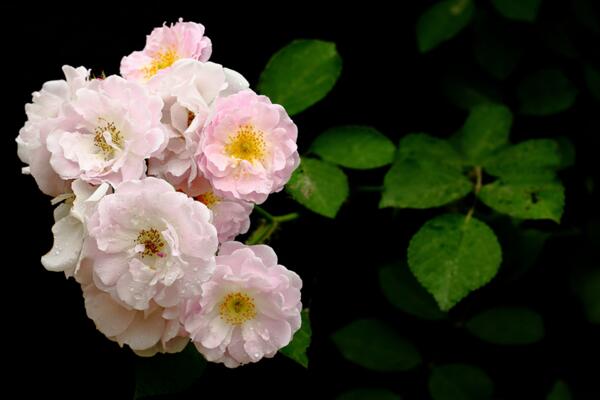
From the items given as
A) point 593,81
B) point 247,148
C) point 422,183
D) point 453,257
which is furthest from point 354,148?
point 593,81

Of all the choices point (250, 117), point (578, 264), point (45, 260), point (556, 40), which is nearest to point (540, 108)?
point (556, 40)

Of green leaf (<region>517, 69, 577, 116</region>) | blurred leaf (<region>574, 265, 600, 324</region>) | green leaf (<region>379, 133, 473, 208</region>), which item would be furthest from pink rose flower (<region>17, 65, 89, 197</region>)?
blurred leaf (<region>574, 265, 600, 324</region>)

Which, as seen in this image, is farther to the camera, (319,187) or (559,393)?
(559,393)

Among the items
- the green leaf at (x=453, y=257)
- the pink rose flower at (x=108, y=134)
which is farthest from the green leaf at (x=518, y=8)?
the pink rose flower at (x=108, y=134)

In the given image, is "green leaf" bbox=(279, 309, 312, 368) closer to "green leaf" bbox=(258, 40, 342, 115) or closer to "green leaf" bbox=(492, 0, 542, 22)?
"green leaf" bbox=(258, 40, 342, 115)

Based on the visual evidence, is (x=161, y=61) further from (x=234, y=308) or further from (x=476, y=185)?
(x=476, y=185)

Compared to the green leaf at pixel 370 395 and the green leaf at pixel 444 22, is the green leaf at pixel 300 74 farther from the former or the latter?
the green leaf at pixel 370 395
